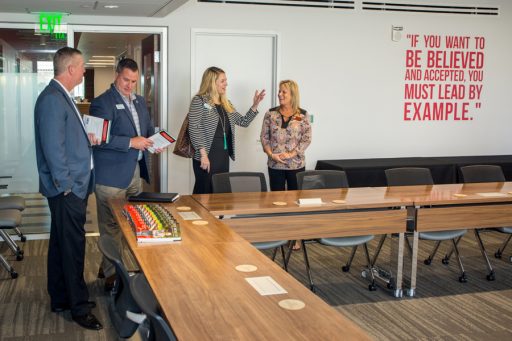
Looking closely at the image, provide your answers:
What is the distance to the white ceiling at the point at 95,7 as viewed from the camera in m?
5.67

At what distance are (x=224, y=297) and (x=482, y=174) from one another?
428 cm

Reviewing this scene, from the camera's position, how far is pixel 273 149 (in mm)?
6090

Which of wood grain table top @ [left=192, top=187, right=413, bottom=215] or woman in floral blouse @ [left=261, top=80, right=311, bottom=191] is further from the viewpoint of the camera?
woman in floral blouse @ [left=261, top=80, right=311, bottom=191]

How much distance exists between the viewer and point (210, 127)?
5547 millimetres

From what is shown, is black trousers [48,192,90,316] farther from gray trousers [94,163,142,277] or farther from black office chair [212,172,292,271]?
black office chair [212,172,292,271]

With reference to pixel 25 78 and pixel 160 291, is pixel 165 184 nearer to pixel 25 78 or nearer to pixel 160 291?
pixel 25 78

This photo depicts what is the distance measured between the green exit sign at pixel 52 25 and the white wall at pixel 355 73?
0.24 m

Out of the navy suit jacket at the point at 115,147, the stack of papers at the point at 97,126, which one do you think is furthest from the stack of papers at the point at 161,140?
the stack of papers at the point at 97,126

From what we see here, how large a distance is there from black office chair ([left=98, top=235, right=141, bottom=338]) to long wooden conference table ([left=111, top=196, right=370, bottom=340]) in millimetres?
122

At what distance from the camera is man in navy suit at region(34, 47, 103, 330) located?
151 inches

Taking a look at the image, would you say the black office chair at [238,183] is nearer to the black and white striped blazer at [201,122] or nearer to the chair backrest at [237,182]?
the chair backrest at [237,182]

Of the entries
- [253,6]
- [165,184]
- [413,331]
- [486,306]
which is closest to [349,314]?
[413,331]

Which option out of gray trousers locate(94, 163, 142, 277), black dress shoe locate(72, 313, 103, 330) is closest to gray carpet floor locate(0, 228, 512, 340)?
black dress shoe locate(72, 313, 103, 330)

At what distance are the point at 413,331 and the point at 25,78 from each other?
4766 millimetres
